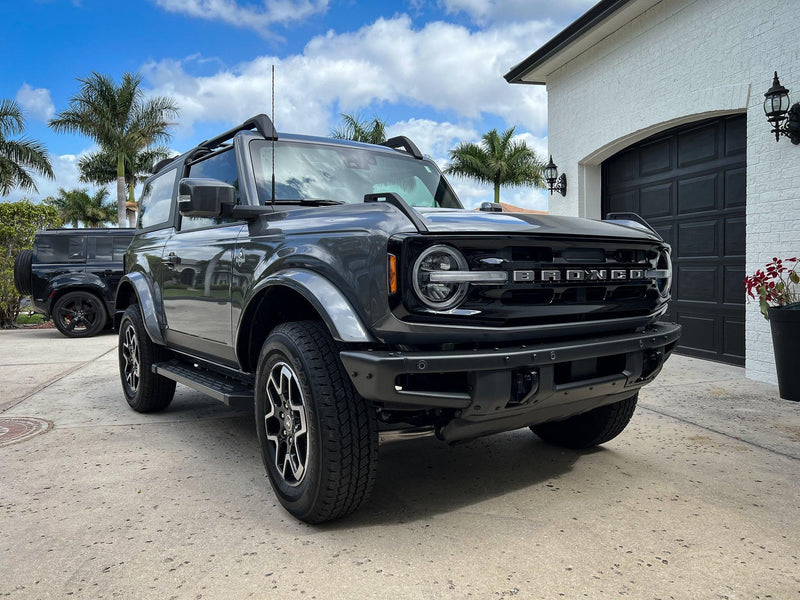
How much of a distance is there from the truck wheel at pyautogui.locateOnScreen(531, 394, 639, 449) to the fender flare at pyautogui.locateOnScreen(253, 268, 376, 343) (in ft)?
5.77

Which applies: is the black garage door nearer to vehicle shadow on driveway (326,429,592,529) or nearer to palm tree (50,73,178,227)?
vehicle shadow on driveway (326,429,592,529)

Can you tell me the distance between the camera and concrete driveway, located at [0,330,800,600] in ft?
7.51

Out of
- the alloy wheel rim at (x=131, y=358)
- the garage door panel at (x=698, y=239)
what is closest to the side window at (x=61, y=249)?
the alloy wheel rim at (x=131, y=358)

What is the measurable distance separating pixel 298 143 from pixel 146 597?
250cm

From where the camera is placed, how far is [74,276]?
11.1 meters

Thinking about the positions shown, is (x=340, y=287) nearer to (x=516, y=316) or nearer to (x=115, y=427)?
(x=516, y=316)

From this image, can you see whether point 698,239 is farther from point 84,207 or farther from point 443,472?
point 84,207

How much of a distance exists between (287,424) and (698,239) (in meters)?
5.99

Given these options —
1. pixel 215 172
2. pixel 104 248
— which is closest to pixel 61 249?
pixel 104 248

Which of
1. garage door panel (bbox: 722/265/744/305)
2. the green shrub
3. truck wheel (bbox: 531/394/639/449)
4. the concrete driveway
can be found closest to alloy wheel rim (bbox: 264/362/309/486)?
the concrete driveway

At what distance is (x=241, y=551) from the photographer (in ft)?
8.37

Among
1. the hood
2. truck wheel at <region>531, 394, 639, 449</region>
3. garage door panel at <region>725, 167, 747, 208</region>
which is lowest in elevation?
truck wheel at <region>531, 394, 639, 449</region>

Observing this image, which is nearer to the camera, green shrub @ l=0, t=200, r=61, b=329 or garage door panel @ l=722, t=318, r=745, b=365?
garage door panel @ l=722, t=318, r=745, b=365

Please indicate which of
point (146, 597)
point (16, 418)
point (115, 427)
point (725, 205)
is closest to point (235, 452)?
point (115, 427)
